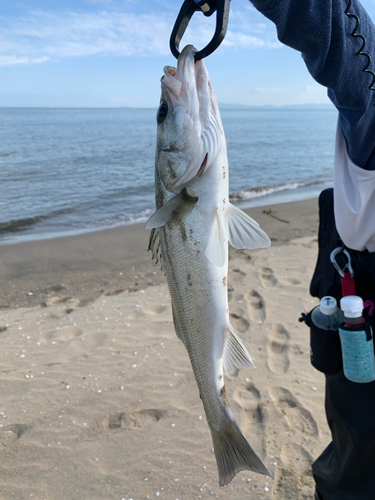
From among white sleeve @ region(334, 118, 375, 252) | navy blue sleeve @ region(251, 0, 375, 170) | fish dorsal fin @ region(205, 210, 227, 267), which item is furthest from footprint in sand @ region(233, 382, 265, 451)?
navy blue sleeve @ region(251, 0, 375, 170)

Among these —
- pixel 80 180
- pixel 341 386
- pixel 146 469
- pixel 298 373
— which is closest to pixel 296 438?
pixel 298 373

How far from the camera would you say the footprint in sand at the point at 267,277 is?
5.83 meters

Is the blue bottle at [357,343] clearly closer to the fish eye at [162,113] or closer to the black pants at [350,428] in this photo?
the black pants at [350,428]

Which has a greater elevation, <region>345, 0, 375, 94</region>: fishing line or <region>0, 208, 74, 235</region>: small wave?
<region>345, 0, 375, 94</region>: fishing line

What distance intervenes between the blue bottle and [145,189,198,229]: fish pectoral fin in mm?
913

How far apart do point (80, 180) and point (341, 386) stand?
1533 centimetres

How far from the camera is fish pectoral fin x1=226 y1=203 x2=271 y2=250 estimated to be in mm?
1654

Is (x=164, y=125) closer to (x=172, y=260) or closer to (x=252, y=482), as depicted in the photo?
(x=172, y=260)

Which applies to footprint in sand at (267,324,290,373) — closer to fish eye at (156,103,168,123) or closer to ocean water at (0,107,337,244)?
fish eye at (156,103,168,123)

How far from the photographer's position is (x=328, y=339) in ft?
6.68

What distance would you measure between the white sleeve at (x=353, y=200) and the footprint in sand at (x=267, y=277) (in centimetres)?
403

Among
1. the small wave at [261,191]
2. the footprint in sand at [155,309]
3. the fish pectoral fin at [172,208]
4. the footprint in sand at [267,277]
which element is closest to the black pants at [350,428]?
the fish pectoral fin at [172,208]

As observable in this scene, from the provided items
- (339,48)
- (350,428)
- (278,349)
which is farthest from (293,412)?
(339,48)

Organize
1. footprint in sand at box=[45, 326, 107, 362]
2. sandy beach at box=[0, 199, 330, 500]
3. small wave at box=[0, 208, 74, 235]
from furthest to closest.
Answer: small wave at box=[0, 208, 74, 235]
footprint in sand at box=[45, 326, 107, 362]
sandy beach at box=[0, 199, 330, 500]
